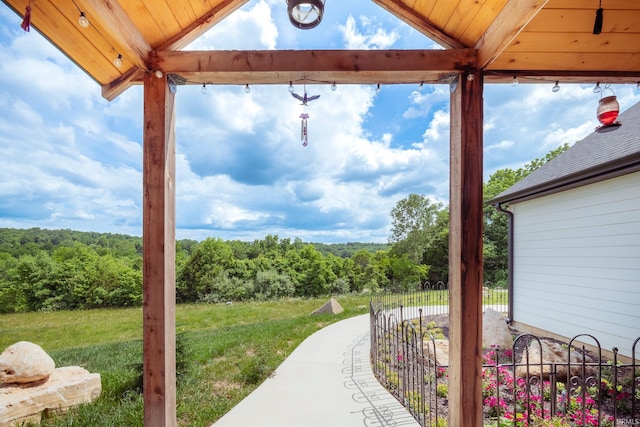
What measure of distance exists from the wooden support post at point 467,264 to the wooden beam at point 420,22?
0.21 m

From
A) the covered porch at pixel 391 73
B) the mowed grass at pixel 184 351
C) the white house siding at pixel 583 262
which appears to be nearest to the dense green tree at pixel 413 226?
the mowed grass at pixel 184 351

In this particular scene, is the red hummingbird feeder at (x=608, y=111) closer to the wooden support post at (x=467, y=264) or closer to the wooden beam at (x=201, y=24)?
the wooden support post at (x=467, y=264)

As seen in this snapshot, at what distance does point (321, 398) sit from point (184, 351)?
4.79 feet

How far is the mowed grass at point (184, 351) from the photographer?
2.36m

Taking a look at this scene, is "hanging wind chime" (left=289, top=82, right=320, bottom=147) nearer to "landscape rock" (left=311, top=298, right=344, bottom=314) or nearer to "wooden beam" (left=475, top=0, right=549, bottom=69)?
"wooden beam" (left=475, top=0, right=549, bottom=69)

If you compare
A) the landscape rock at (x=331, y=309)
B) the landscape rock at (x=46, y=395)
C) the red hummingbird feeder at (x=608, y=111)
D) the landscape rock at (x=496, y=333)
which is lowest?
the landscape rock at (x=331, y=309)

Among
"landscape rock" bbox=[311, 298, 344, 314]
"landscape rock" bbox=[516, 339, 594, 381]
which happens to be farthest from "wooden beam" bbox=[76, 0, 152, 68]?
"landscape rock" bbox=[311, 298, 344, 314]

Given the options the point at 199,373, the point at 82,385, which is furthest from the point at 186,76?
the point at 199,373

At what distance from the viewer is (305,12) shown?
146cm

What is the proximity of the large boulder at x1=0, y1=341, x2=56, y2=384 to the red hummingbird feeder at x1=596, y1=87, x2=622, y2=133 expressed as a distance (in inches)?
189

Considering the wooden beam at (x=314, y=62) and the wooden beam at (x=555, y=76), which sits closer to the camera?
the wooden beam at (x=314, y=62)

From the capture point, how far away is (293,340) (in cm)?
452

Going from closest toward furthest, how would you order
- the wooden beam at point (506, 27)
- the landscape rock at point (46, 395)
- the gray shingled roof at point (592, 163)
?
the wooden beam at point (506, 27) < the landscape rock at point (46, 395) < the gray shingled roof at point (592, 163)

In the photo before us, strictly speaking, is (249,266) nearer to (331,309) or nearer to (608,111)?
(331,309)
